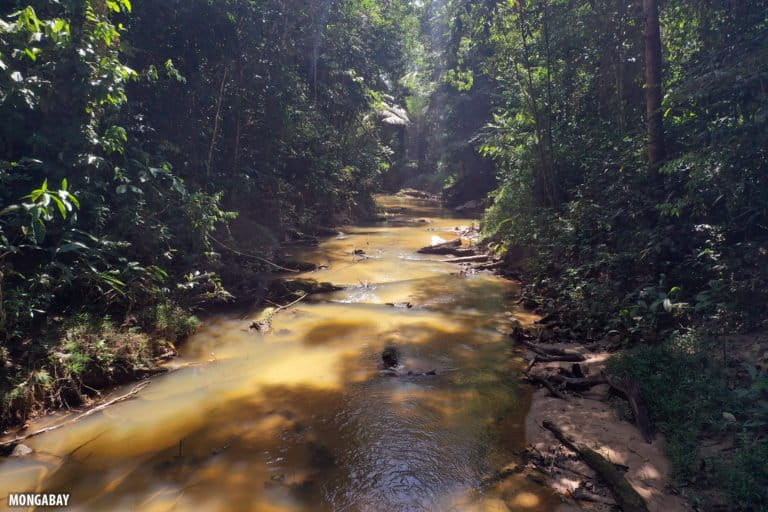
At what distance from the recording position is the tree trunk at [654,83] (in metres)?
7.46

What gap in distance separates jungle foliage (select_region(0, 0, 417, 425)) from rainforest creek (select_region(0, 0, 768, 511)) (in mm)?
49

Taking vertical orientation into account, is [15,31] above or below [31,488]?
above

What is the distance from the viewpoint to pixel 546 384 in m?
5.87

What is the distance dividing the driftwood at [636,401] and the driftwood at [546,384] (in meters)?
0.57

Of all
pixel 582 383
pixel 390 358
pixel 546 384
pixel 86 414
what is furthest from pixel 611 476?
pixel 86 414

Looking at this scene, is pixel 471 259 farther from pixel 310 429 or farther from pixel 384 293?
pixel 310 429

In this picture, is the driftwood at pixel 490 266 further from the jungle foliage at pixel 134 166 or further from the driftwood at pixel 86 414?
the driftwood at pixel 86 414

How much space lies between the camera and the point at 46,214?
466cm

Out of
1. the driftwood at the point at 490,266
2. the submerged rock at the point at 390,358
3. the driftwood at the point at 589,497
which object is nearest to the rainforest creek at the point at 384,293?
the driftwood at the point at 589,497

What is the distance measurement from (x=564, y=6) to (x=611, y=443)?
10.0 m

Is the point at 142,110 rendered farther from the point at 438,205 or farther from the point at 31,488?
the point at 438,205

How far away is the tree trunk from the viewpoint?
7.46 m

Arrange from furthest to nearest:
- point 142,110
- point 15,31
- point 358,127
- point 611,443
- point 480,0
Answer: point 358,127 → point 142,110 → point 480,0 → point 15,31 → point 611,443

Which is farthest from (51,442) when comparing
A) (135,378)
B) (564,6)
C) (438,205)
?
(438,205)
